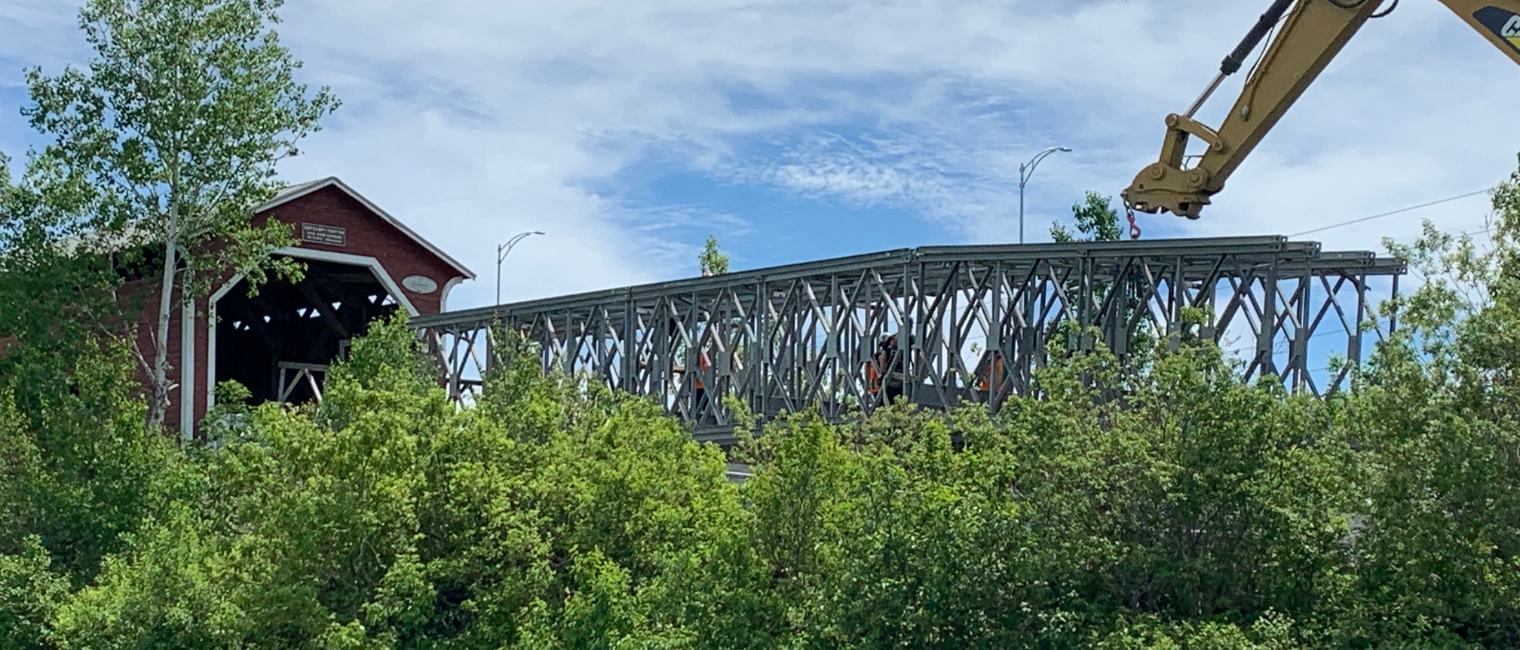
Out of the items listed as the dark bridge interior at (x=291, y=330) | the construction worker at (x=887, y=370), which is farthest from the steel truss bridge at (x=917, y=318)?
the dark bridge interior at (x=291, y=330)

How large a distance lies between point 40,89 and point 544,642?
78.1ft

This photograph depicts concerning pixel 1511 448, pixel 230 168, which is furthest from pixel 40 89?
pixel 1511 448

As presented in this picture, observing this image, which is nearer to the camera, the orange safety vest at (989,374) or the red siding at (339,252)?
the orange safety vest at (989,374)

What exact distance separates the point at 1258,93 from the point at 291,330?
40112 millimetres

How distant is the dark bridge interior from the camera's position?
49.9 meters

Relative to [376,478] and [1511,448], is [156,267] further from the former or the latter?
[1511,448]

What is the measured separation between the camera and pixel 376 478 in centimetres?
2084

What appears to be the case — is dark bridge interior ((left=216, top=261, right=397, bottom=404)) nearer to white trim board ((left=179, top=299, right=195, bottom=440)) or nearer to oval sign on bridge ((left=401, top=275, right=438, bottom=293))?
oval sign on bridge ((left=401, top=275, right=438, bottom=293))

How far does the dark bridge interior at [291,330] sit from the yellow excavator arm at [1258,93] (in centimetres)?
3065

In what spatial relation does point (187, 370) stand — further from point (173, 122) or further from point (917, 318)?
point (917, 318)

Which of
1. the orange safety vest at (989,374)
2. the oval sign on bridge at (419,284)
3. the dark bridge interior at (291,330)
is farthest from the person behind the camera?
the dark bridge interior at (291,330)

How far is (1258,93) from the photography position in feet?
73.1

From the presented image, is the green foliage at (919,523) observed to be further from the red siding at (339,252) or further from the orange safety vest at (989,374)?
the red siding at (339,252)

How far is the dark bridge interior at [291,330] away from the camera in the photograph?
49.9 m
